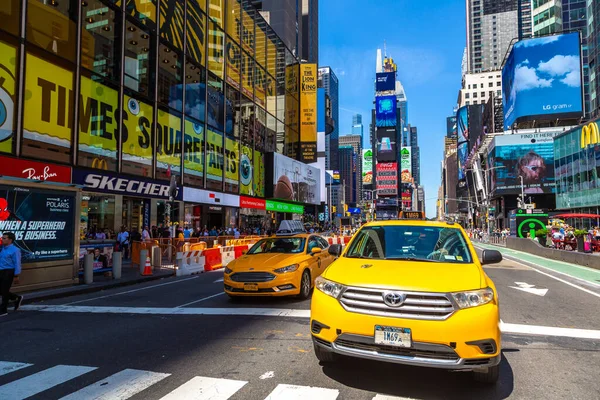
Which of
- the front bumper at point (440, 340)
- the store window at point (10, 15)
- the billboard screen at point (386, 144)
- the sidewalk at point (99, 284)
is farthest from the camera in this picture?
the billboard screen at point (386, 144)

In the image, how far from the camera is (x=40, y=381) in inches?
175

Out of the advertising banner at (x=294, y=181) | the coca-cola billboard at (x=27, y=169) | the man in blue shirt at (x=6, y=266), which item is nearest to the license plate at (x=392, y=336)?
the man in blue shirt at (x=6, y=266)

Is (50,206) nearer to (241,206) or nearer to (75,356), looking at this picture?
(75,356)

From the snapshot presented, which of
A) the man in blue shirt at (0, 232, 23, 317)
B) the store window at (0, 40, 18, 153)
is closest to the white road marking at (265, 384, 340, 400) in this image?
the man in blue shirt at (0, 232, 23, 317)

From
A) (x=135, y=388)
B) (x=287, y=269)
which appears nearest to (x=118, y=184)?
(x=287, y=269)

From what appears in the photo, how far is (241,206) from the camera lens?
113ft

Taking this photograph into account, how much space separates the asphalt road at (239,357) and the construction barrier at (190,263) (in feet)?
20.1

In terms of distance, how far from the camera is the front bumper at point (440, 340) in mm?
3732

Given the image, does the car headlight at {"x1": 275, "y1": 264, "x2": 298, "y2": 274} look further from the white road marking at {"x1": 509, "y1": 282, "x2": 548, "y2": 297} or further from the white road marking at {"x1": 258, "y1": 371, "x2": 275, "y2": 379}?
the white road marking at {"x1": 509, "y1": 282, "x2": 548, "y2": 297}

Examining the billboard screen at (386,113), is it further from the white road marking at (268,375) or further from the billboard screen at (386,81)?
the white road marking at (268,375)

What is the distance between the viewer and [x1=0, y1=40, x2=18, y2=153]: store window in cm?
1559

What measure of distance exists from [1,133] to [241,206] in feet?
66.7

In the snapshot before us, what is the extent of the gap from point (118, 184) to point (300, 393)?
19763 mm

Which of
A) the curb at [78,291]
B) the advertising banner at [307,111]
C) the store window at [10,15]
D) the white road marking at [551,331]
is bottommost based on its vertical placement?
the curb at [78,291]
